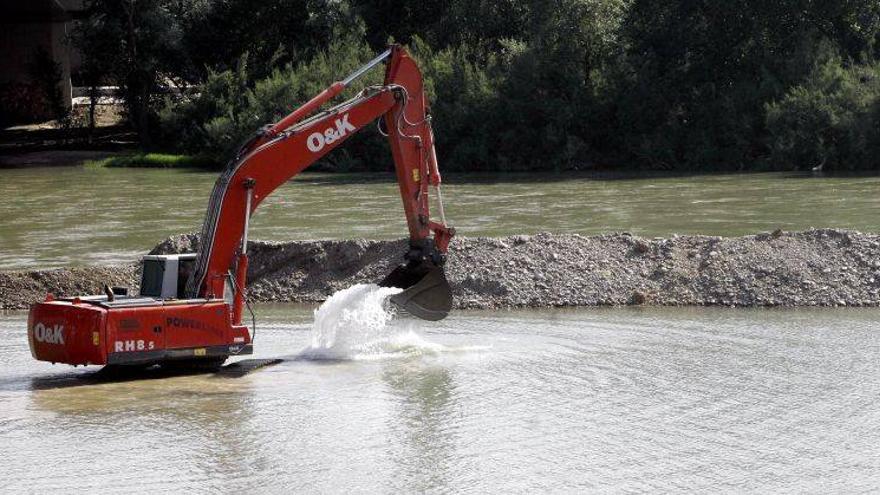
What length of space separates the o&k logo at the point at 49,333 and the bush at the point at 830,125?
3390 centimetres

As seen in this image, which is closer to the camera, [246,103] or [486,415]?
[486,415]

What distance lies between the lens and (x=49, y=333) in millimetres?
15320

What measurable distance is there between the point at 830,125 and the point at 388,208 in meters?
17.1

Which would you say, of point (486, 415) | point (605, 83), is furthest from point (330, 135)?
point (605, 83)

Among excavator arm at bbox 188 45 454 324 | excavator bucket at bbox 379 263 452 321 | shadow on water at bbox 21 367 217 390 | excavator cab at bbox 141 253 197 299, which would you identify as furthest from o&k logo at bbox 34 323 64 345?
excavator bucket at bbox 379 263 452 321

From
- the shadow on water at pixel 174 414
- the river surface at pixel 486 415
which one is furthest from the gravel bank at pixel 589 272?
the shadow on water at pixel 174 414

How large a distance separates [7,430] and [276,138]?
192 inches

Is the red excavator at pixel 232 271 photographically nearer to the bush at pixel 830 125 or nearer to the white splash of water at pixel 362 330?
the white splash of water at pixel 362 330

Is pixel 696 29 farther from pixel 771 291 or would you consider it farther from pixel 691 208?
pixel 771 291

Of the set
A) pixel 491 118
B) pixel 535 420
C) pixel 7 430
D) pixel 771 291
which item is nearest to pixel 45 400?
pixel 7 430

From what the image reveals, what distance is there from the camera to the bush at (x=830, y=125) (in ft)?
146

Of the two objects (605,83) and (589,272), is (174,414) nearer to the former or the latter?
(589,272)

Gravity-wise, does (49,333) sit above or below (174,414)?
above

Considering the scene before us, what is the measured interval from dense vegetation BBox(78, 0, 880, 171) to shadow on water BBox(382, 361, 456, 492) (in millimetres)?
31454
